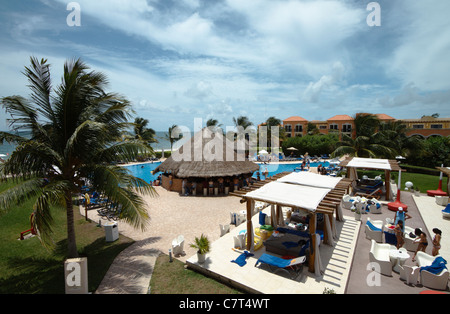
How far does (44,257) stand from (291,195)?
8.76 m

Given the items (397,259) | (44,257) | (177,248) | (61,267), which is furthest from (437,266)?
(44,257)

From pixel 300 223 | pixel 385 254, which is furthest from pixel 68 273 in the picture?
pixel 385 254

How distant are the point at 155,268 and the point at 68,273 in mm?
2465

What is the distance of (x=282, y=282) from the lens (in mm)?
6121

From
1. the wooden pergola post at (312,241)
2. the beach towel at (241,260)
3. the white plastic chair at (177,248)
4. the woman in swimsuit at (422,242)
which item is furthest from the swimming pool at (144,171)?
the woman in swimsuit at (422,242)

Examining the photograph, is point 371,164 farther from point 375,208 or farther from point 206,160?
point 206,160

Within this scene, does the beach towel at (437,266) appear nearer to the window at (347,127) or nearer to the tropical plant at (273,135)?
the tropical plant at (273,135)

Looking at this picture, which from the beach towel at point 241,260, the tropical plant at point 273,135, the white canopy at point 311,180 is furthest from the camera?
the tropical plant at point 273,135

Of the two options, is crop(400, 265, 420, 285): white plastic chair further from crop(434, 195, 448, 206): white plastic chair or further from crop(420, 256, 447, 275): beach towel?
crop(434, 195, 448, 206): white plastic chair

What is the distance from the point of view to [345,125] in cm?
5525

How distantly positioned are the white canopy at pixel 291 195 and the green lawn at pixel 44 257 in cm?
546

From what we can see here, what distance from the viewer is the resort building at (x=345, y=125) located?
3825cm

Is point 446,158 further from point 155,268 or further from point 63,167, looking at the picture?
point 63,167

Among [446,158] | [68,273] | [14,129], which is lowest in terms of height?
[68,273]
